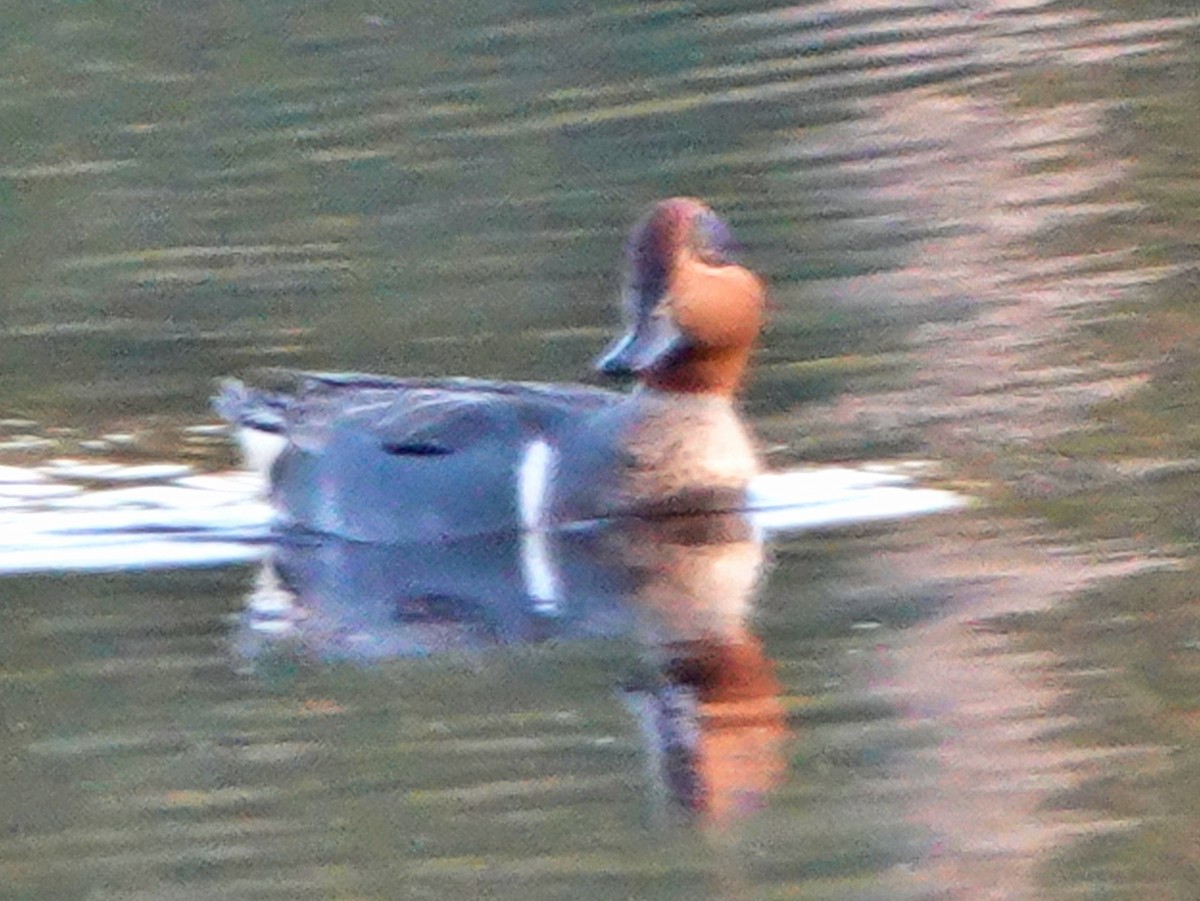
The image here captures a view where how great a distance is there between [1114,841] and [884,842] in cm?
47

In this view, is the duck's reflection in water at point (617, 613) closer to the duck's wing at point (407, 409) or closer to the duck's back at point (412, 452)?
the duck's back at point (412, 452)

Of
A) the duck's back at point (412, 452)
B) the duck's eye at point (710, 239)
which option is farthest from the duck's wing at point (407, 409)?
the duck's eye at point (710, 239)

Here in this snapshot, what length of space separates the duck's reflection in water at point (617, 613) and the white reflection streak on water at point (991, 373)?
1.23 ft

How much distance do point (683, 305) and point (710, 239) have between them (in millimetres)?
226

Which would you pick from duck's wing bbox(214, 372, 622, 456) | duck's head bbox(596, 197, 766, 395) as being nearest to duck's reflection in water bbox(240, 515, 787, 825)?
duck's wing bbox(214, 372, 622, 456)

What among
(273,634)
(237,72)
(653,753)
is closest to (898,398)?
(273,634)

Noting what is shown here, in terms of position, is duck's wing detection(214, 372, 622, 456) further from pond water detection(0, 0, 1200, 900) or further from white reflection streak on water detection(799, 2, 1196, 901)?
white reflection streak on water detection(799, 2, 1196, 901)

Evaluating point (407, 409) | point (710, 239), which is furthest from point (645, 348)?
point (407, 409)

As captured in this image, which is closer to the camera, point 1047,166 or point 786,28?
point 1047,166

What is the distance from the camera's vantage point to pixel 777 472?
12.0 metres

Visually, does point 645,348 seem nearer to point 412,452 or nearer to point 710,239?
point 710,239

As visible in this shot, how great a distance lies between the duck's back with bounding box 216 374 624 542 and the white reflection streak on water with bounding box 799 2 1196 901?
1.20 metres

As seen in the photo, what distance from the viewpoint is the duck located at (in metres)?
11.6

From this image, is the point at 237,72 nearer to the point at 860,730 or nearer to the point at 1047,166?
the point at 1047,166
